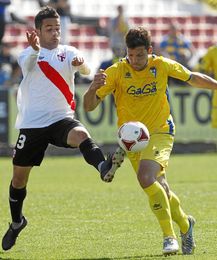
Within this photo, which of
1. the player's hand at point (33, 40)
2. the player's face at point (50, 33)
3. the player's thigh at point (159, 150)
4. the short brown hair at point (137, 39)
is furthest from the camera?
the player's face at point (50, 33)

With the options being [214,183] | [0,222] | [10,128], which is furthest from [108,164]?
[10,128]

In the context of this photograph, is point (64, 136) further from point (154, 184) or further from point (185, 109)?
point (185, 109)

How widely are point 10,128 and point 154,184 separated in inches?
457

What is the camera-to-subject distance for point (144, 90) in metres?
8.22

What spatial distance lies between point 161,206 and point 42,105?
1633 mm

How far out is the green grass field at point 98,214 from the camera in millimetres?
8359

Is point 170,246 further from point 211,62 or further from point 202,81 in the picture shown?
point 211,62

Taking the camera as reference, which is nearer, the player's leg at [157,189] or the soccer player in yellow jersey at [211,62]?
the player's leg at [157,189]

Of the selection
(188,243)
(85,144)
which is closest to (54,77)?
(85,144)

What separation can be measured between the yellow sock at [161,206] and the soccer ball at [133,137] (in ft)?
1.14

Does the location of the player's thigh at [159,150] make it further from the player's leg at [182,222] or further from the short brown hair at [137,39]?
the short brown hair at [137,39]

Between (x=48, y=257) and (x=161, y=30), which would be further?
(x=161, y=30)

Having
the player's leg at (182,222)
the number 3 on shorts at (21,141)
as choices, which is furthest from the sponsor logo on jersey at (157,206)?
the number 3 on shorts at (21,141)

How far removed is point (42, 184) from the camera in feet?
48.3
